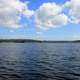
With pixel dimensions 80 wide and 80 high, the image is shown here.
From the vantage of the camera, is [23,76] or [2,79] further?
[23,76]

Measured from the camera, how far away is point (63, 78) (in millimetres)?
34031

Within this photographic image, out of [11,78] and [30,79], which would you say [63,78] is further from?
[11,78]

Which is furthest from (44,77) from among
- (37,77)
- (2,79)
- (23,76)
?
(2,79)

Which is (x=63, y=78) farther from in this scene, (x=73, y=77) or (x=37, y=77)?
(x=37, y=77)

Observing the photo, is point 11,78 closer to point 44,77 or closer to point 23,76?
Result: point 23,76

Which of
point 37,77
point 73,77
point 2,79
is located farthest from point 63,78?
point 2,79

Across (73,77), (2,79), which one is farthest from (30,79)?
(73,77)

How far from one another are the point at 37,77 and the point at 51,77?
2.22 meters

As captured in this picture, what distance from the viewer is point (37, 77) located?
3475 centimetres

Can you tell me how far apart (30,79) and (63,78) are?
508cm

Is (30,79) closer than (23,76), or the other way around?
(30,79)

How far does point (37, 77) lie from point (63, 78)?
4.04 m

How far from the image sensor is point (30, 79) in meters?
33.2

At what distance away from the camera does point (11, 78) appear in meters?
34.4
